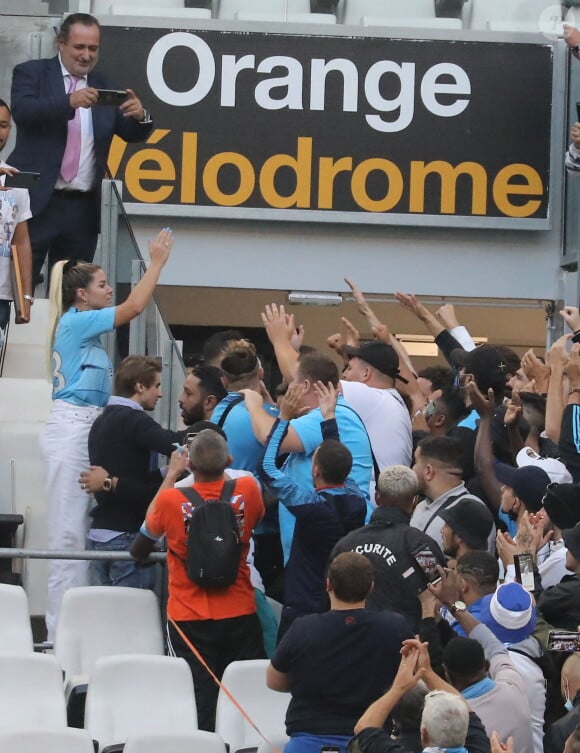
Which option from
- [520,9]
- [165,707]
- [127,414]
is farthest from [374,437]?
[520,9]

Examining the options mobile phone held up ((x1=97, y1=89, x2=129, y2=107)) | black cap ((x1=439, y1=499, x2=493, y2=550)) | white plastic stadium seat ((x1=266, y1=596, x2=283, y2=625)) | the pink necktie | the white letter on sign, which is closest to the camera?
black cap ((x1=439, y1=499, x2=493, y2=550))

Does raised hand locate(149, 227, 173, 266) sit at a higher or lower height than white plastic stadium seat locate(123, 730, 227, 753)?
higher

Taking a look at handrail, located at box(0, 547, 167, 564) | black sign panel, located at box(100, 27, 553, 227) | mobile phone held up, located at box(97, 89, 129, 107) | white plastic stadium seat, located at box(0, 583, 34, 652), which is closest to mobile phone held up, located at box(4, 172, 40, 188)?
mobile phone held up, located at box(97, 89, 129, 107)

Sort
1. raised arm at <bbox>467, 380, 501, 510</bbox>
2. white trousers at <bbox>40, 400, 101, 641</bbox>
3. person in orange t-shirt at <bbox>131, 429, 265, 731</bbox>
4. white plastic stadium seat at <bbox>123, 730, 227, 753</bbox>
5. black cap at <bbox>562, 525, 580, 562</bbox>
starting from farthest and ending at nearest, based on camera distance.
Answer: white trousers at <bbox>40, 400, 101, 641</bbox>
raised arm at <bbox>467, 380, 501, 510</bbox>
person in orange t-shirt at <bbox>131, 429, 265, 731</bbox>
white plastic stadium seat at <bbox>123, 730, 227, 753</bbox>
black cap at <bbox>562, 525, 580, 562</bbox>

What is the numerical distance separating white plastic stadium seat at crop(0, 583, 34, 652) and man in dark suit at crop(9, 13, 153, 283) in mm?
2752

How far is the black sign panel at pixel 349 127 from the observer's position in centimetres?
1177

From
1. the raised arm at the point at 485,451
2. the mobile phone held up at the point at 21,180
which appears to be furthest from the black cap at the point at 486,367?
the mobile phone held up at the point at 21,180

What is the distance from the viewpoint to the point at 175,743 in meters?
6.00

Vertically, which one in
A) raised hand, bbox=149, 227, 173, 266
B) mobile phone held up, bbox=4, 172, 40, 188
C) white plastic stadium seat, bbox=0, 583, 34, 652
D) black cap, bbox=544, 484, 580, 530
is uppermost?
mobile phone held up, bbox=4, 172, 40, 188

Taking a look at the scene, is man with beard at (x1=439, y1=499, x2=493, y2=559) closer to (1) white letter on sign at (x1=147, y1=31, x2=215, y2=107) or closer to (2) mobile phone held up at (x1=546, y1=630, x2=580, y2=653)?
(2) mobile phone held up at (x1=546, y1=630, x2=580, y2=653)

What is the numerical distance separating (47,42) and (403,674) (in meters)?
7.95

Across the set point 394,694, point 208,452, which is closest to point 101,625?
point 208,452

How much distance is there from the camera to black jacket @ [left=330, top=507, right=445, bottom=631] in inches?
239

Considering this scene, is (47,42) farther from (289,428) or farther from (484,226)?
(289,428)
